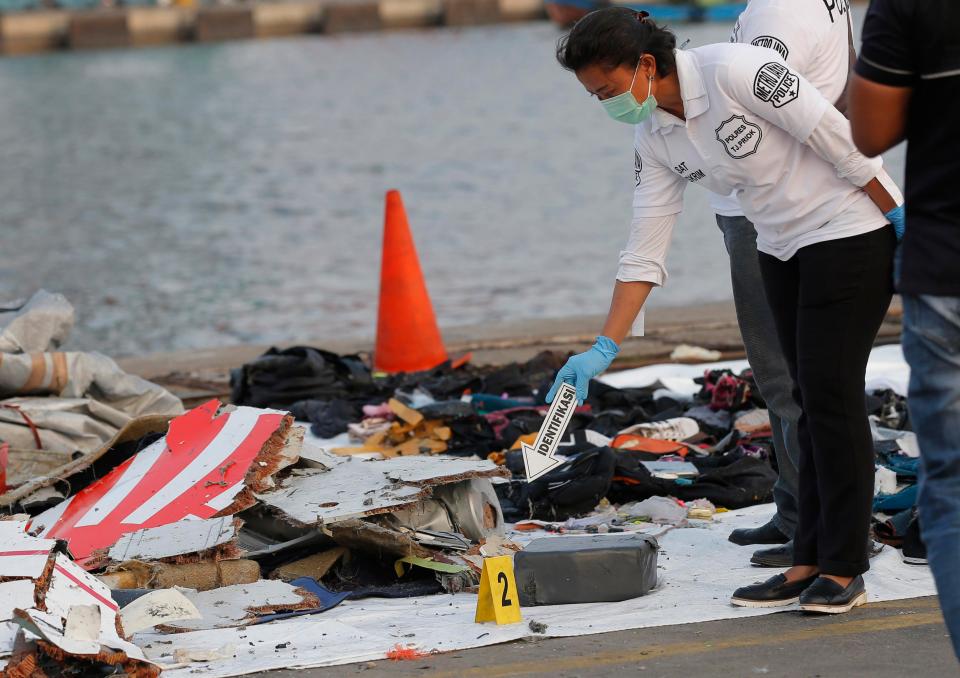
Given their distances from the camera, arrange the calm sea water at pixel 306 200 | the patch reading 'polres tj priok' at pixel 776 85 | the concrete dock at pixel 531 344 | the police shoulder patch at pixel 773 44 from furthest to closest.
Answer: the calm sea water at pixel 306 200 < the concrete dock at pixel 531 344 < the police shoulder patch at pixel 773 44 < the patch reading 'polres tj priok' at pixel 776 85

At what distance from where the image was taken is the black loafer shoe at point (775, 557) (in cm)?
429

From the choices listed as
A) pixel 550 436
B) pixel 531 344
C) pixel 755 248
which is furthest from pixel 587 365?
pixel 531 344

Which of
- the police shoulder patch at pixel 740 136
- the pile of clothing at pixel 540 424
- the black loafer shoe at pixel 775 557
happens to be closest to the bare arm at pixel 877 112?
the police shoulder patch at pixel 740 136

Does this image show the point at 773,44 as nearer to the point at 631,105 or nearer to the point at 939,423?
the point at 631,105

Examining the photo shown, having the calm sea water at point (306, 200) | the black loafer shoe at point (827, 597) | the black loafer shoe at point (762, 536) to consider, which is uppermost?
the black loafer shoe at point (827, 597)

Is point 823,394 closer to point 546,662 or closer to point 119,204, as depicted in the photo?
point 546,662

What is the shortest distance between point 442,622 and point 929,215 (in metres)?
1.87

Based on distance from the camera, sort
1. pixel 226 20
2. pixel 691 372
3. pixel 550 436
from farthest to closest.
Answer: pixel 226 20
pixel 691 372
pixel 550 436

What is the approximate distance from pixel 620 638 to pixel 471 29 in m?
63.0

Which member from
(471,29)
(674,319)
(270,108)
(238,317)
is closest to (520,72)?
(270,108)

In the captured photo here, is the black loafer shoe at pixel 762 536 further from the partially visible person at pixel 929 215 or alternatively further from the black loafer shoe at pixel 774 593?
the partially visible person at pixel 929 215

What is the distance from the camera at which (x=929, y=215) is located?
2.71 metres

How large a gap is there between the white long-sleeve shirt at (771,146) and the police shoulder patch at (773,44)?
1.14 feet

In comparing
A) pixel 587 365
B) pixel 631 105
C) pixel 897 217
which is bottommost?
pixel 587 365
